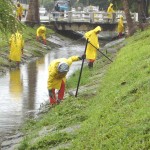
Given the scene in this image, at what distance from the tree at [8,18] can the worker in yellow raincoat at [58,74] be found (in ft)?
7.41

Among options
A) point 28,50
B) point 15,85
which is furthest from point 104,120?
point 28,50

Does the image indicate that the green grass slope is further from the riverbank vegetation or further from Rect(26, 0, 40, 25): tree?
Rect(26, 0, 40, 25): tree

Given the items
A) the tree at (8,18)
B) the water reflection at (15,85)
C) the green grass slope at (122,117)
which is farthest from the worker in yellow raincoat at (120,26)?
the tree at (8,18)

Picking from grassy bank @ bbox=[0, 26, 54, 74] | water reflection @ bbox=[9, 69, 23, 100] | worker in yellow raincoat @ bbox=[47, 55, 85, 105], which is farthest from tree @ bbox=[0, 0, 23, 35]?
grassy bank @ bbox=[0, 26, 54, 74]

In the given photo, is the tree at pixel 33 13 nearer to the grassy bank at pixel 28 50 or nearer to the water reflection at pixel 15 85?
the grassy bank at pixel 28 50

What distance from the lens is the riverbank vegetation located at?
7.11 metres

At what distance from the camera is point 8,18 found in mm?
9156

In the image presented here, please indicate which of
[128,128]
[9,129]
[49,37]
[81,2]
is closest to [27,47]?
[49,37]

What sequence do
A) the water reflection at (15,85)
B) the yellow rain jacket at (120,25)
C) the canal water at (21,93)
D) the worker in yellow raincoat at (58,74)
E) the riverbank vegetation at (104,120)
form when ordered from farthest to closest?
the yellow rain jacket at (120,25) → the water reflection at (15,85) → the canal water at (21,93) → the worker in yellow raincoat at (58,74) → the riverbank vegetation at (104,120)

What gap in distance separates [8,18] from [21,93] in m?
6.84

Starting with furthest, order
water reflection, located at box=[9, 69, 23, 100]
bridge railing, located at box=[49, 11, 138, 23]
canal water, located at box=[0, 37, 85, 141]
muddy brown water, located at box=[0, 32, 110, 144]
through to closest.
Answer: bridge railing, located at box=[49, 11, 138, 23] → water reflection, located at box=[9, 69, 23, 100] → canal water, located at box=[0, 37, 85, 141] → muddy brown water, located at box=[0, 32, 110, 144]

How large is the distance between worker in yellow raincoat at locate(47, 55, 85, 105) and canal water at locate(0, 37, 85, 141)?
87cm

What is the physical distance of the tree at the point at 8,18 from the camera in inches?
357

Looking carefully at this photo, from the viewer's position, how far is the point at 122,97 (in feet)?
31.0
